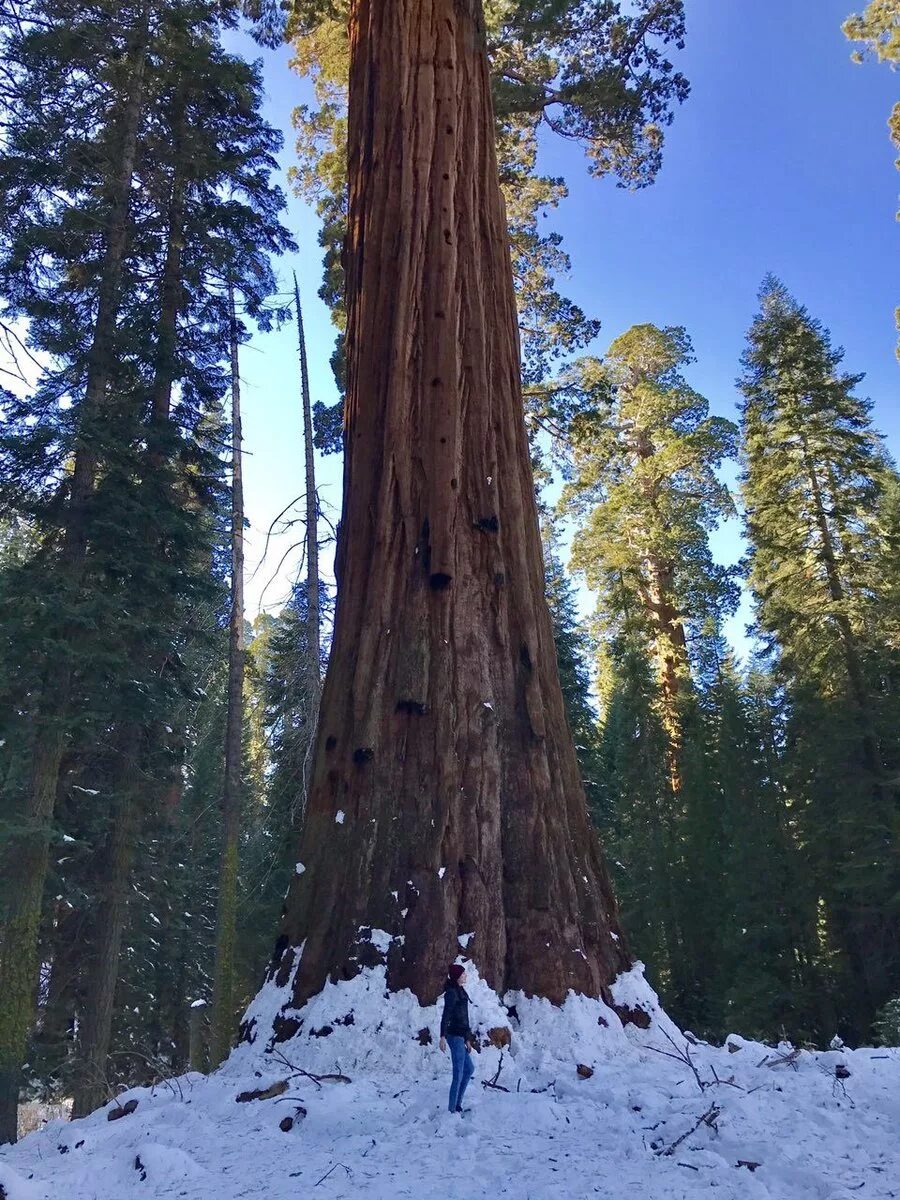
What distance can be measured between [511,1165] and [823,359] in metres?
18.4

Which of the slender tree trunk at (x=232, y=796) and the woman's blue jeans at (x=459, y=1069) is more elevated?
the slender tree trunk at (x=232, y=796)

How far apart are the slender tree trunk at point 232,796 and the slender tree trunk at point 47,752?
3.38 m

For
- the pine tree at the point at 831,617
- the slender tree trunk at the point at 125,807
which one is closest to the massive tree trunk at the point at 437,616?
the slender tree trunk at the point at 125,807

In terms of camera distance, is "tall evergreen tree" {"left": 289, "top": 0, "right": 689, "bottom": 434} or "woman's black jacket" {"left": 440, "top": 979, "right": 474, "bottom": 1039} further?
"tall evergreen tree" {"left": 289, "top": 0, "right": 689, "bottom": 434}

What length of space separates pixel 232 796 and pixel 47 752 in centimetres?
446

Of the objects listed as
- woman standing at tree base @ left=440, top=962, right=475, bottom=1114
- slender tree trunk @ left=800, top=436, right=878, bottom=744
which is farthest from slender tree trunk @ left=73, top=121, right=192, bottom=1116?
slender tree trunk @ left=800, top=436, right=878, bottom=744

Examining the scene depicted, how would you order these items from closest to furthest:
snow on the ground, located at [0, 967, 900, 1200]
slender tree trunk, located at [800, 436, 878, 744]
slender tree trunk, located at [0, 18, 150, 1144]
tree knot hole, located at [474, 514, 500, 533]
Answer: snow on the ground, located at [0, 967, 900, 1200], tree knot hole, located at [474, 514, 500, 533], slender tree trunk, located at [0, 18, 150, 1144], slender tree trunk, located at [800, 436, 878, 744]

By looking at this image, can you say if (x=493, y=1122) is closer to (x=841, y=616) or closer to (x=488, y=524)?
(x=488, y=524)

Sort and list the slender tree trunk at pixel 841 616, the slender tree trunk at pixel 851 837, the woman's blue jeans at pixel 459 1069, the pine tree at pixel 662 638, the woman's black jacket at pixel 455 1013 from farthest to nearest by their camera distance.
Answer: the pine tree at pixel 662 638 → the slender tree trunk at pixel 841 616 → the slender tree trunk at pixel 851 837 → the woman's black jacket at pixel 455 1013 → the woman's blue jeans at pixel 459 1069

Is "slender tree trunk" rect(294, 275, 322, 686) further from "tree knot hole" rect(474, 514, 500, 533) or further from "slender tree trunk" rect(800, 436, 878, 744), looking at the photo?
"slender tree trunk" rect(800, 436, 878, 744)

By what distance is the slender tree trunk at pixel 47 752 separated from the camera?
25.8 ft

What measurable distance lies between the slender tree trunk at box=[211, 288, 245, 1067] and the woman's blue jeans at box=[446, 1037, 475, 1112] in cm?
911

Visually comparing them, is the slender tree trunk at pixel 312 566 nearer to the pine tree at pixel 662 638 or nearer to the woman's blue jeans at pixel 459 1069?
the pine tree at pixel 662 638

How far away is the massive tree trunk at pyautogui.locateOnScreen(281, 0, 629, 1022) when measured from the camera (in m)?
4.11
